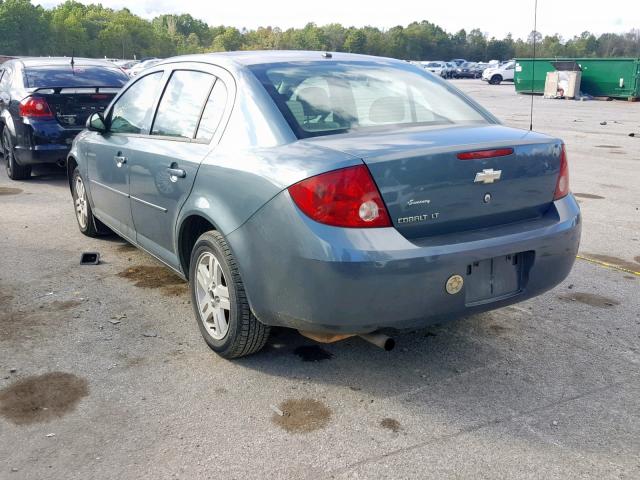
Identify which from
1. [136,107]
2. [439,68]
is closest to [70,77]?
[136,107]

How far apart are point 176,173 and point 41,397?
145cm

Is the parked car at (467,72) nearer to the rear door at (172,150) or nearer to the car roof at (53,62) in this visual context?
the car roof at (53,62)

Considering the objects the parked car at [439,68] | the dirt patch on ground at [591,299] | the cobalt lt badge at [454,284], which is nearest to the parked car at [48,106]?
the dirt patch on ground at [591,299]

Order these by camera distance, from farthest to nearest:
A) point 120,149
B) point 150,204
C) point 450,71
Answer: point 450,71 → point 120,149 → point 150,204

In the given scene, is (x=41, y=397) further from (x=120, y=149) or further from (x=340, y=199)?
(x=120, y=149)

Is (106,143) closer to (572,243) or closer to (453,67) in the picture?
(572,243)

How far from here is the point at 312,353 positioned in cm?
387

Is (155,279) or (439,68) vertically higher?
(439,68)

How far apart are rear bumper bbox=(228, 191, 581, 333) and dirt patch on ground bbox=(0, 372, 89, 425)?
3.47 ft

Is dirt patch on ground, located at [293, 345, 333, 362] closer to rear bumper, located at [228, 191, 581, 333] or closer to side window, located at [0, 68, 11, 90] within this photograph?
rear bumper, located at [228, 191, 581, 333]

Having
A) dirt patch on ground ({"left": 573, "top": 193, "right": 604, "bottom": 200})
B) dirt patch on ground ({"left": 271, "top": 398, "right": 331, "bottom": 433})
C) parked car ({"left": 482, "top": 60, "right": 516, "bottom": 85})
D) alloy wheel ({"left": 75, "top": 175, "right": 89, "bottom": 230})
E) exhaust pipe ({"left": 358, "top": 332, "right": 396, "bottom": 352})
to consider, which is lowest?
dirt patch on ground ({"left": 271, "top": 398, "right": 331, "bottom": 433})

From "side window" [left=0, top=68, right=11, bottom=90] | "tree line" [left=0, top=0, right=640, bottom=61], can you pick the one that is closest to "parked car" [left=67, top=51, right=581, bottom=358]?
"side window" [left=0, top=68, right=11, bottom=90]

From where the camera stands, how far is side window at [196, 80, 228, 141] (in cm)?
379

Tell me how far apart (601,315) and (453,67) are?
66196 millimetres
